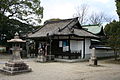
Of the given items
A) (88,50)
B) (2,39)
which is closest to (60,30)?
(88,50)

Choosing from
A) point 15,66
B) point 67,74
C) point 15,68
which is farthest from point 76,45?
point 15,68

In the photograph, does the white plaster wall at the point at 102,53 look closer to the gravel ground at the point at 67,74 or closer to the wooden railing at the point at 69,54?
the wooden railing at the point at 69,54

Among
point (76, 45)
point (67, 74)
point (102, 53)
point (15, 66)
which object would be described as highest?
point (76, 45)

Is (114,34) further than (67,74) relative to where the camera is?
Yes

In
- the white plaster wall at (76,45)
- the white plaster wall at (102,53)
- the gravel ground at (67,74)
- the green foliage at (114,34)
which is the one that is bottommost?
the gravel ground at (67,74)

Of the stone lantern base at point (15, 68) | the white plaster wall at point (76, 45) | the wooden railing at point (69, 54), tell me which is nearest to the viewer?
the stone lantern base at point (15, 68)

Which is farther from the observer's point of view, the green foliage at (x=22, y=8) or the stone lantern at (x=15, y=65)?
the green foliage at (x=22, y=8)

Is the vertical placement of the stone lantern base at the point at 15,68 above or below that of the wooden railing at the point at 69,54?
below

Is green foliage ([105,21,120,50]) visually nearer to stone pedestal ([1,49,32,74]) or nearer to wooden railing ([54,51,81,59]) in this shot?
wooden railing ([54,51,81,59])

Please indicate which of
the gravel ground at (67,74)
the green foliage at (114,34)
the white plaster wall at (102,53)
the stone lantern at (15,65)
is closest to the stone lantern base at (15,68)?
the stone lantern at (15,65)

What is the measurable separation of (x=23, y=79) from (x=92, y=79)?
3902 mm

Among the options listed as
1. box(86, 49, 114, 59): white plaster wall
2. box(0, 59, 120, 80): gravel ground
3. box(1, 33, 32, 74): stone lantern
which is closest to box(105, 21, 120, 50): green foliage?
box(86, 49, 114, 59): white plaster wall

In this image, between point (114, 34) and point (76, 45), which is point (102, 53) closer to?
point (76, 45)

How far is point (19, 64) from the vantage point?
39.5 feet
